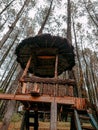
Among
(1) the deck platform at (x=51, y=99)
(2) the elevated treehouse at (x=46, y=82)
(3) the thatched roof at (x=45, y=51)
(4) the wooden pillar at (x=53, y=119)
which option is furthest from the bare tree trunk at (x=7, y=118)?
(3) the thatched roof at (x=45, y=51)

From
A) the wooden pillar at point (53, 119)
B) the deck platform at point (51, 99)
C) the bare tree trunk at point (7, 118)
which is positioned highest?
the deck platform at point (51, 99)

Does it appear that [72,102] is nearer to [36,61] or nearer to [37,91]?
[37,91]

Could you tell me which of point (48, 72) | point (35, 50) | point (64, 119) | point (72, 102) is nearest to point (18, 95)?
point (72, 102)

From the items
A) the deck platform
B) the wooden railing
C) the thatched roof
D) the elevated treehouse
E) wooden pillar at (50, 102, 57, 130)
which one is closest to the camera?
wooden pillar at (50, 102, 57, 130)

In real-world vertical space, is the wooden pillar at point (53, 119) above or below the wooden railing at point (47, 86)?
below

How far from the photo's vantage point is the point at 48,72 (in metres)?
11.7

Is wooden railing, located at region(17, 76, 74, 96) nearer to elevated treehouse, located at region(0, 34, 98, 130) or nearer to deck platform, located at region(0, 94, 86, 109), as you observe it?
elevated treehouse, located at region(0, 34, 98, 130)

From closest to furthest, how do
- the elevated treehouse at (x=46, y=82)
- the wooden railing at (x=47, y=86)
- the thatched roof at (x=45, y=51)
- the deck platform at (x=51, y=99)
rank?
the deck platform at (x=51, y=99) < the elevated treehouse at (x=46, y=82) < the wooden railing at (x=47, y=86) < the thatched roof at (x=45, y=51)

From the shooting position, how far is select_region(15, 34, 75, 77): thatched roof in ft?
31.1

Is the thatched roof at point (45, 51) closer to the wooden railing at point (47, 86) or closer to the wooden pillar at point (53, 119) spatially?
the wooden railing at point (47, 86)

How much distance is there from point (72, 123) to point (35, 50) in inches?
139

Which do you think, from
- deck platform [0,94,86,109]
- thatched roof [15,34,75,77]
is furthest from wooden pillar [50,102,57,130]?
thatched roof [15,34,75,77]

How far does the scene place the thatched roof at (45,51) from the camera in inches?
374

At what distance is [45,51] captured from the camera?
393 inches
